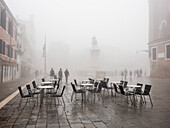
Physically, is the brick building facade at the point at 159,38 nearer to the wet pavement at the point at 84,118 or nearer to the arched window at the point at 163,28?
the arched window at the point at 163,28

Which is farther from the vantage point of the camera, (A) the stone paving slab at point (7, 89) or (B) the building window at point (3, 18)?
(B) the building window at point (3, 18)

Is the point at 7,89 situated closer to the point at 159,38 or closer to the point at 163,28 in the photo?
the point at 159,38

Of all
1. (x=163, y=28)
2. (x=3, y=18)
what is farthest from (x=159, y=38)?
(x=3, y=18)

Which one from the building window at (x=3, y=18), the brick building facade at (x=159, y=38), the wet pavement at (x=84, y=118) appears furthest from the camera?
the brick building facade at (x=159, y=38)

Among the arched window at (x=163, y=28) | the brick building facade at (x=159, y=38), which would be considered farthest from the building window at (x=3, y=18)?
the arched window at (x=163, y=28)

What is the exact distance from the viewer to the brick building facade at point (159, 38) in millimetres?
27983

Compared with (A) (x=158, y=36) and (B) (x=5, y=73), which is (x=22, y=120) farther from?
(A) (x=158, y=36)

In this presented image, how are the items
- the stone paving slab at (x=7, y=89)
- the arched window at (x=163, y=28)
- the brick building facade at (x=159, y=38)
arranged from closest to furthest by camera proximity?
the stone paving slab at (x=7, y=89)
the brick building facade at (x=159, y=38)
the arched window at (x=163, y=28)

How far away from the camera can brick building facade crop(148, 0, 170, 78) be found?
28.0 metres

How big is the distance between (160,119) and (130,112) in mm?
1099

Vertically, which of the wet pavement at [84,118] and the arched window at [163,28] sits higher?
the arched window at [163,28]

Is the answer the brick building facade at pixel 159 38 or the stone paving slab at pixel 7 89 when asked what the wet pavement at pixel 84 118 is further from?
the brick building facade at pixel 159 38

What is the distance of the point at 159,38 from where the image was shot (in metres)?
30.2

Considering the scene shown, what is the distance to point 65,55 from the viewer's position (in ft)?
344
